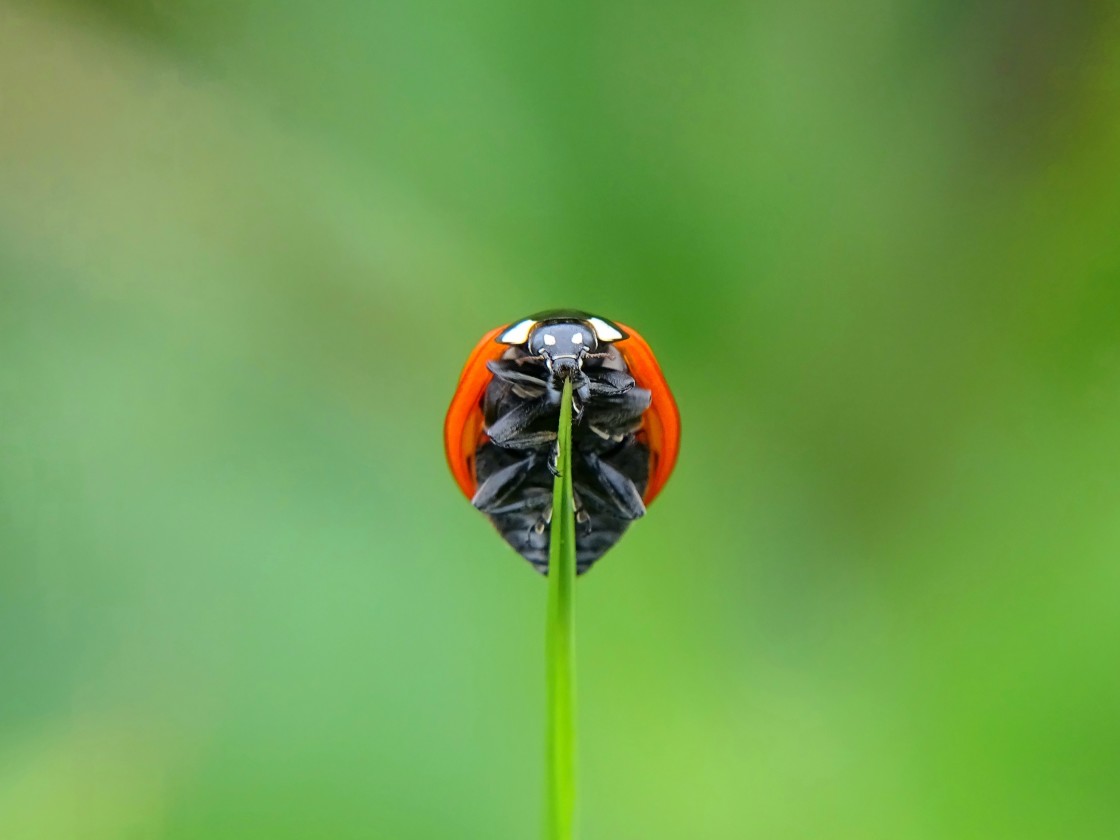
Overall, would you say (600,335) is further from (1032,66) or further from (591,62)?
(1032,66)

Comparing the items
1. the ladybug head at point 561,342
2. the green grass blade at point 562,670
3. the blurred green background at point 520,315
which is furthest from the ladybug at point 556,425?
the blurred green background at point 520,315

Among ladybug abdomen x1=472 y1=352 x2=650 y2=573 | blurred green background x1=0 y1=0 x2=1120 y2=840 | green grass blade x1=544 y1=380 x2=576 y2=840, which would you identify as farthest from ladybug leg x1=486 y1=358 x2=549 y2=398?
blurred green background x1=0 y1=0 x2=1120 y2=840

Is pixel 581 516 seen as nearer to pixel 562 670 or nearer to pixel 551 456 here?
Result: pixel 551 456

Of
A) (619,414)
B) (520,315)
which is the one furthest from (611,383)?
(520,315)

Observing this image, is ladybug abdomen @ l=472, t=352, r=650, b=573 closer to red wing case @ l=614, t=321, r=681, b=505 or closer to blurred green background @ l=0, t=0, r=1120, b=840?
red wing case @ l=614, t=321, r=681, b=505

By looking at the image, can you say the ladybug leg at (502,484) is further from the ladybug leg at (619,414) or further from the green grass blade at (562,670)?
the green grass blade at (562,670)
